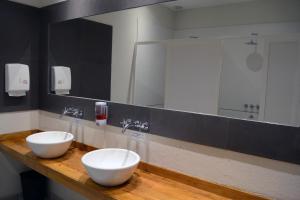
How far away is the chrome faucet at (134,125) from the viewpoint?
5.61 ft

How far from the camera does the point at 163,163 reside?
1624 mm

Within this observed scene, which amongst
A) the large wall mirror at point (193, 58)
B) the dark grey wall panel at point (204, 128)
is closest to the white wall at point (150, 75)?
the large wall mirror at point (193, 58)

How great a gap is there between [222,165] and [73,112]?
4.75ft

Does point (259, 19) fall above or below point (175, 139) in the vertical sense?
above

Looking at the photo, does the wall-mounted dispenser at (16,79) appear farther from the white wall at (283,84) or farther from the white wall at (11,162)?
the white wall at (283,84)

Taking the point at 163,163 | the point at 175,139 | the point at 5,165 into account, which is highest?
the point at 175,139

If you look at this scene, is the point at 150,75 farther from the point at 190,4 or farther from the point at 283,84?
the point at 283,84

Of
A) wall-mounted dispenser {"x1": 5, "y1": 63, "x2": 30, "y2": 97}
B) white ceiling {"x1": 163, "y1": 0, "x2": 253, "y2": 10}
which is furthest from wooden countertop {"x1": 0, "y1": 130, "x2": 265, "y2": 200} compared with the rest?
white ceiling {"x1": 163, "y1": 0, "x2": 253, "y2": 10}

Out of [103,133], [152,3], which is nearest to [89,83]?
[103,133]

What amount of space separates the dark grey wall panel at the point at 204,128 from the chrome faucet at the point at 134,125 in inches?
1.2

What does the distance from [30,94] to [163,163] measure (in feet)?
5.67

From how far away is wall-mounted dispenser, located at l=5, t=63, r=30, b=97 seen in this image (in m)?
→ 2.27

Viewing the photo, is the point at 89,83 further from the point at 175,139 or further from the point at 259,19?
the point at 259,19

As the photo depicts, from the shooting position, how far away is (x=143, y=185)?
147cm
